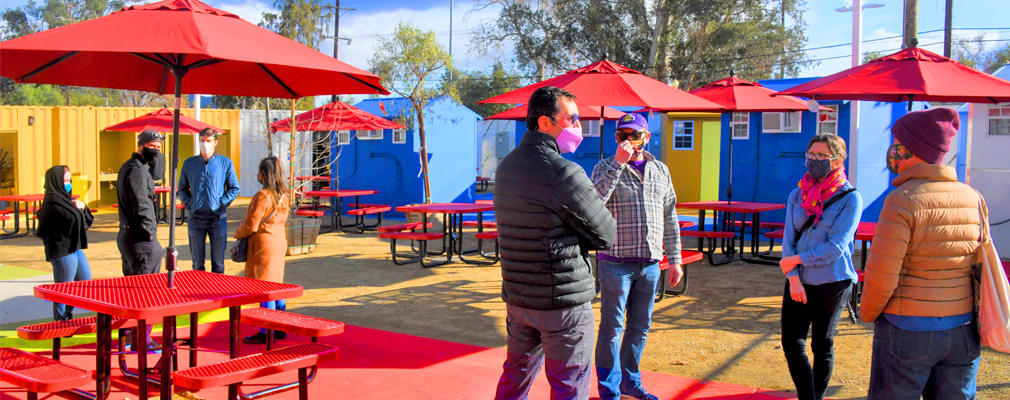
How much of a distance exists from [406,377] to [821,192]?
2726 mm

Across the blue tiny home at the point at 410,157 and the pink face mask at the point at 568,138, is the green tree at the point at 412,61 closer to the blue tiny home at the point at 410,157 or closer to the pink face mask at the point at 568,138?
the blue tiny home at the point at 410,157

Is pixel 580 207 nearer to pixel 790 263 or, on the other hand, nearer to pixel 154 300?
pixel 790 263

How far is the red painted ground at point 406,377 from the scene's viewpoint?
4.23m

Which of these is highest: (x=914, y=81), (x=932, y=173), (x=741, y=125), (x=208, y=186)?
(x=741, y=125)

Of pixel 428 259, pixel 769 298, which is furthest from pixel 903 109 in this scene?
pixel 428 259

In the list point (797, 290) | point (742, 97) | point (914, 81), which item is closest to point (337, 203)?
point (742, 97)

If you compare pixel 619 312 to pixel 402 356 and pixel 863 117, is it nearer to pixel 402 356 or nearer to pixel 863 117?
pixel 402 356

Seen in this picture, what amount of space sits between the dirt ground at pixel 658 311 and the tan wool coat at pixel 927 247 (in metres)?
1.83

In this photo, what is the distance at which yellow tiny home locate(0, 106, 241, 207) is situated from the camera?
1816 cm

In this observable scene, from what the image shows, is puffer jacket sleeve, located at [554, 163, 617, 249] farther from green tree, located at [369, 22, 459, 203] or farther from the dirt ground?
green tree, located at [369, 22, 459, 203]

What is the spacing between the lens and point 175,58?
4.12 m

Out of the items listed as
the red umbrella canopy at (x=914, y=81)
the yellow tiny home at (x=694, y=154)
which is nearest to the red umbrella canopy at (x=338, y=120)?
the red umbrella canopy at (x=914, y=81)

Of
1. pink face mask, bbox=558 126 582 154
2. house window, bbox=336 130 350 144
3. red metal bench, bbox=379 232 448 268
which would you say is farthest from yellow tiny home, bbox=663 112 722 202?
pink face mask, bbox=558 126 582 154

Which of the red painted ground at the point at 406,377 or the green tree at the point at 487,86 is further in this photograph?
the green tree at the point at 487,86
